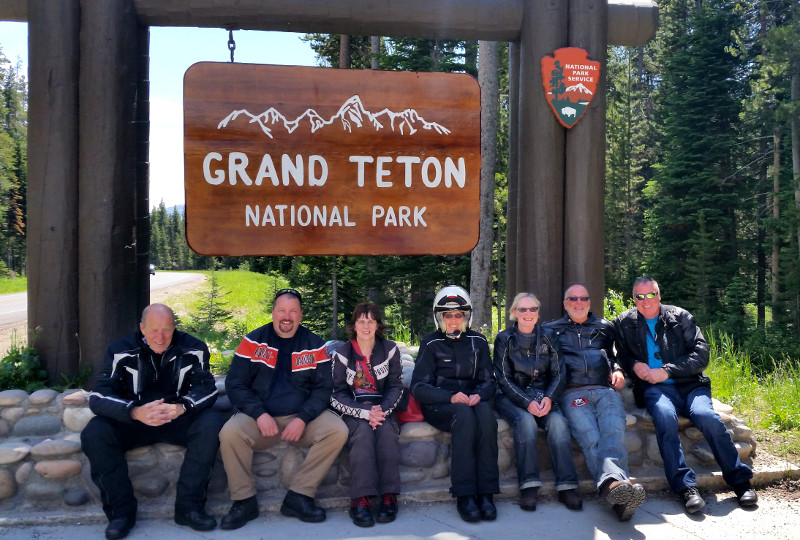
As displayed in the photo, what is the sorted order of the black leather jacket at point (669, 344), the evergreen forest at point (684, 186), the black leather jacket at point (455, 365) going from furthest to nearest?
the evergreen forest at point (684, 186) → the black leather jacket at point (669, 344) → the black leather jacket at point (455, 365)

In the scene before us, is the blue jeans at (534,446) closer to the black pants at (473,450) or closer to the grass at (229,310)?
the black pants at (473,450)

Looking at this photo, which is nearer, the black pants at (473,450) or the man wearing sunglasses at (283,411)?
the man wearing sunglasses at (283,411)

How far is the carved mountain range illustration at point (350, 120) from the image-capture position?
168 inches

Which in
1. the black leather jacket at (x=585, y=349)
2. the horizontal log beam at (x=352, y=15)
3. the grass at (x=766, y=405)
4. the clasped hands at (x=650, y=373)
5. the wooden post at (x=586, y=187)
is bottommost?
the grass at (x=766, y=405)

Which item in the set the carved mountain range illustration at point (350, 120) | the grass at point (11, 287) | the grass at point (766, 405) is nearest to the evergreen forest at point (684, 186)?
the grass at point (766, 405)

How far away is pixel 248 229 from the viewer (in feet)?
14.1

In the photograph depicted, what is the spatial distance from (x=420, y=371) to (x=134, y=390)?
168 centimetres

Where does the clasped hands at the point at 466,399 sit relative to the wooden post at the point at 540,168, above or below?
below

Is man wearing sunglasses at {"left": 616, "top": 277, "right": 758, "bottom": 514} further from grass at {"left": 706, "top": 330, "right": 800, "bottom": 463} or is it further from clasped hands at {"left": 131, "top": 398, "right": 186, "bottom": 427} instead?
clasped hands at {"left": 131, "top": 398, "right": 186, "bottom": 427}

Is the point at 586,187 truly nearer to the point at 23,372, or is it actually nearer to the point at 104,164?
the point at 104,164

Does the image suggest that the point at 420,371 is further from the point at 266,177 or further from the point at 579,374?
the point at 266,177

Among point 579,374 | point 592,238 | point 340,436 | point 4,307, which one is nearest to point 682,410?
point 579,374

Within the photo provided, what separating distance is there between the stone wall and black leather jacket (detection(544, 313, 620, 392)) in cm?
37

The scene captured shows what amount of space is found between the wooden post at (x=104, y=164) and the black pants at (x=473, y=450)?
94.7 inches
